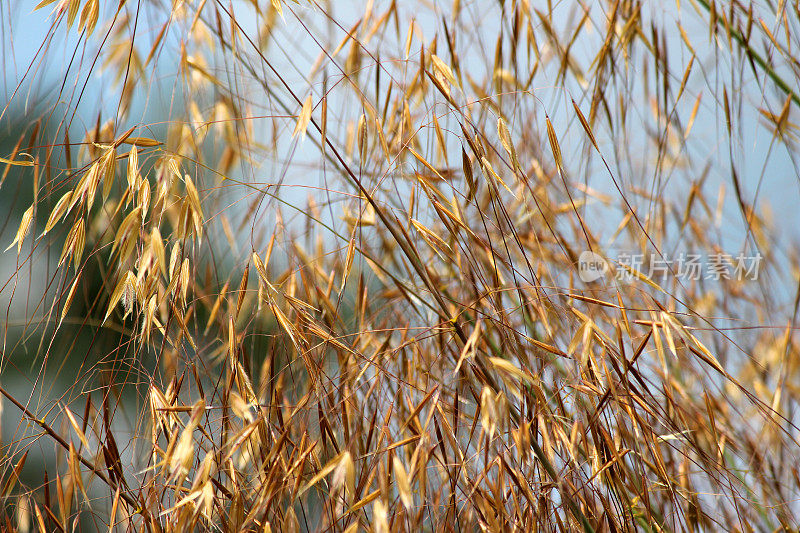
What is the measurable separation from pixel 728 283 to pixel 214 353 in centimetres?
66

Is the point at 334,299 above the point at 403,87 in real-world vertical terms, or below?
below

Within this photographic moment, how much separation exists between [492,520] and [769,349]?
1.79ft

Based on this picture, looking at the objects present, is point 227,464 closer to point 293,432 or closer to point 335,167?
point 293,432

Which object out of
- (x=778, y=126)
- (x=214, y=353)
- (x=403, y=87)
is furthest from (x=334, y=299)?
(x=778, y=126)

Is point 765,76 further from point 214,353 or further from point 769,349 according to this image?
point 214,353

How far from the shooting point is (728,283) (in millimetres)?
833

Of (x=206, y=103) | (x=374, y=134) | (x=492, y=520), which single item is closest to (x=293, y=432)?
(x=492, y=520)

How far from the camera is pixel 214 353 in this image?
66 cm

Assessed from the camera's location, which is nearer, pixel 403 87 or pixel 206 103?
pixel 403 87

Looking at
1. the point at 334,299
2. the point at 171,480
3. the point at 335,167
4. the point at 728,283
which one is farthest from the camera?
the point at 728,283

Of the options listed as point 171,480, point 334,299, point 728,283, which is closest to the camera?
point 171,480

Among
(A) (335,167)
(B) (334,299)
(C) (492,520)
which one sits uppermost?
(A) (335,167)

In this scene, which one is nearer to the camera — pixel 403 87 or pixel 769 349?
pixel 403 87

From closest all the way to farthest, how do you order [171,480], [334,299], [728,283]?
[171,480] → [334,299] → [728,283]
